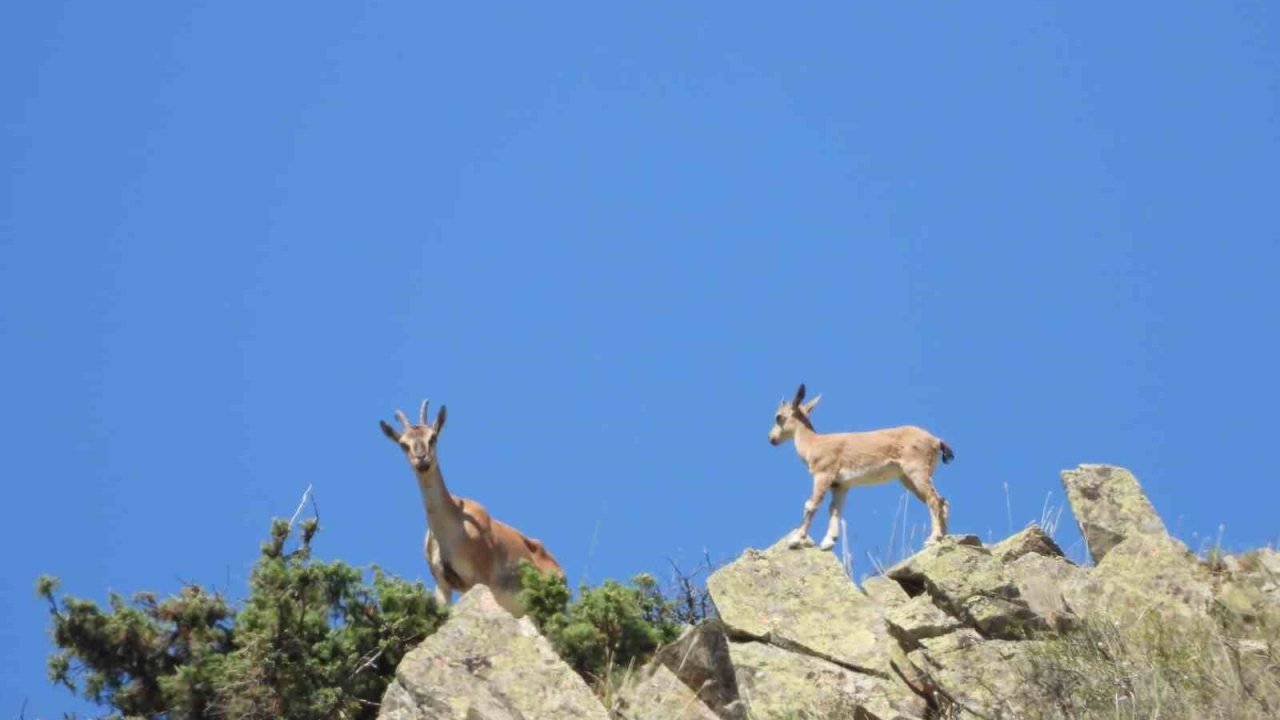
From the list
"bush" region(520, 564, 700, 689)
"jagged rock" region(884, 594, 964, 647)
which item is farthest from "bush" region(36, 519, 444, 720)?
"jagged rock" region(884, 594, 964, 647)

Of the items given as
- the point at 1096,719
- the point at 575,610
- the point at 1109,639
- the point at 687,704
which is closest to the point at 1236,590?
the point at 1109,639

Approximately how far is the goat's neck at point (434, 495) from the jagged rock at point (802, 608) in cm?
602

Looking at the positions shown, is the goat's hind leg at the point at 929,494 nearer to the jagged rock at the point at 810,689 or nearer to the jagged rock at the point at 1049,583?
the jagged rock at the point at 1049,583

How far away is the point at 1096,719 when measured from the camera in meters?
13.1

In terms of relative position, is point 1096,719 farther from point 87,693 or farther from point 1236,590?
point 87,693

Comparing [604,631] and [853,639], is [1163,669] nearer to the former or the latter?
[853,639]

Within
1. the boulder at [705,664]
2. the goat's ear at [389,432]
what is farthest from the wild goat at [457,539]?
the boulder at [705,664]

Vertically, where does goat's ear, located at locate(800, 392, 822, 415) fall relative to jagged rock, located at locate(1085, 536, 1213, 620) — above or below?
above

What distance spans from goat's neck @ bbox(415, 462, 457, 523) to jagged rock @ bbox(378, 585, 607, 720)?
7.59 meters

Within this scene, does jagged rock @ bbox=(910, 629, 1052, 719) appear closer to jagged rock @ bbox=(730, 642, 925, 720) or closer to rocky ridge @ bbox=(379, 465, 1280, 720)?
rocky ridge @ bbox=(379, 465, 1280, 720)

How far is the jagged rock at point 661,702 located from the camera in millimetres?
13922

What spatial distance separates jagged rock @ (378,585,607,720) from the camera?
13.0 m

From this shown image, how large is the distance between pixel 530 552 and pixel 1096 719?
9928 mm

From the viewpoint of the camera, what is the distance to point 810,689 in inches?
573
